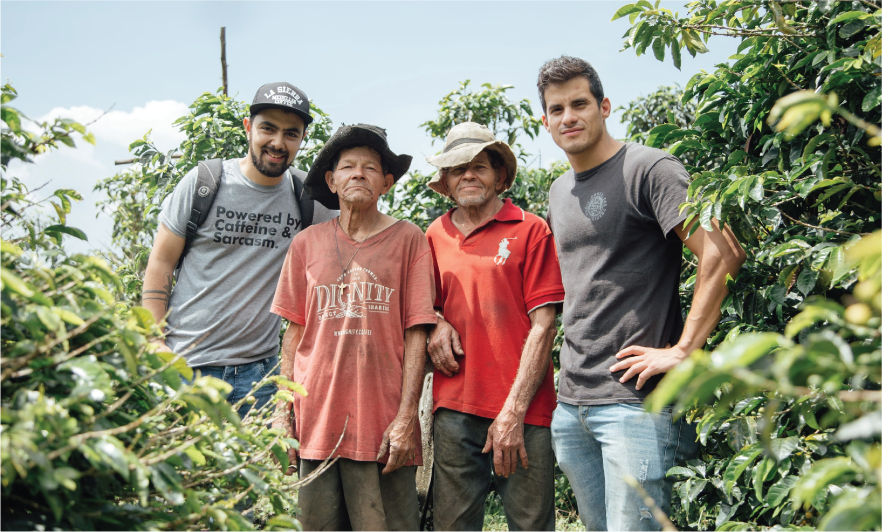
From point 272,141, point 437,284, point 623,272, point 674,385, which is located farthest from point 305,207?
point 674,385

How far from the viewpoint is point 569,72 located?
274 centimetres

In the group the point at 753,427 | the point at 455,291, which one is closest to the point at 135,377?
the point at 455,291

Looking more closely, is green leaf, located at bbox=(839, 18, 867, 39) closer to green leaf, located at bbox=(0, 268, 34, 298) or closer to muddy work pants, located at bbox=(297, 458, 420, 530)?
muddy work pants, located at bbox=(297, 458, 420, 530)

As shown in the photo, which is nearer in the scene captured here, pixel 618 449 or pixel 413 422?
pixel 618 449

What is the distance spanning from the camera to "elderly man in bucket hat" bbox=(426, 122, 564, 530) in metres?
2.79

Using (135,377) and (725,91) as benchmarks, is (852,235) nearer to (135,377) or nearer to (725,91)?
(725,91)

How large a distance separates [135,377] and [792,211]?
90.9 inches

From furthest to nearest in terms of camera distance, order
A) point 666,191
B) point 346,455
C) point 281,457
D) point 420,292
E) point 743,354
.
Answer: point 420,292 → point 346,455 → point 666,191 → point 281,457 → point 743,354

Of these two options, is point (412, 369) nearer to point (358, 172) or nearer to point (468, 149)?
point (358, 172)

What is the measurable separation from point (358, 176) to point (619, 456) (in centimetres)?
157

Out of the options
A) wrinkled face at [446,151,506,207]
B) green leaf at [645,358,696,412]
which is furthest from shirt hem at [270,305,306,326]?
green leaf at [645,358,696,412]

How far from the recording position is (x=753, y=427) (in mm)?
2145

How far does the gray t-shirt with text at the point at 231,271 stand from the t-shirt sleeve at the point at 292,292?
14.3 inches

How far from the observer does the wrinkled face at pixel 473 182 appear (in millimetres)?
3018
